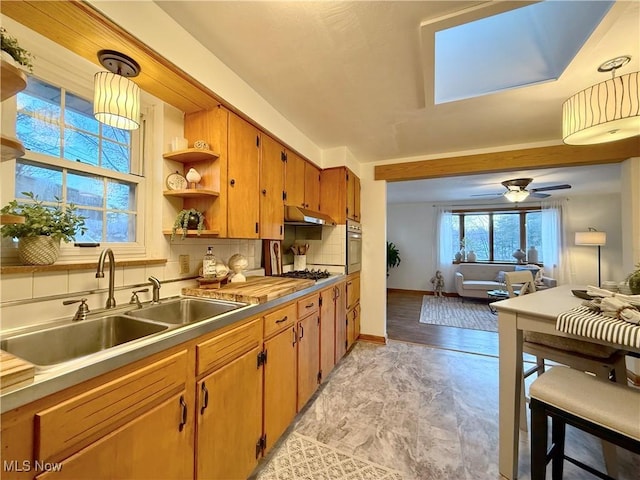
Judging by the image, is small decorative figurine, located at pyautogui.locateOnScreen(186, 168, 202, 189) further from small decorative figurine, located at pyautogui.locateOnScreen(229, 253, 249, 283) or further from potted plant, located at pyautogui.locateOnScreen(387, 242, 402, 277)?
potted plant, located at pyautogui.locateOnScreen(387, 242, 402, 277)

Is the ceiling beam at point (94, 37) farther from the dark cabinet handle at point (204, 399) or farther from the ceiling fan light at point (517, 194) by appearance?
the ceiling fan light at point (517, 194)

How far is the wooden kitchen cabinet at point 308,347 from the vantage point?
1.93 m

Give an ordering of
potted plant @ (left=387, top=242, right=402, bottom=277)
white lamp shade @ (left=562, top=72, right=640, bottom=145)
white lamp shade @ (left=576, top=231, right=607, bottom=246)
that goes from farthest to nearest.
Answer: potted plant @ (left=387, top=242, right=402, bottom=277) < white lamp shade @ (left=576, top=231, right=607, bottom=246) < white lamp shade @ (left=562, top=72, right=640, bottom=145)

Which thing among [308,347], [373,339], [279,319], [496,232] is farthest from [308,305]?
[496,232]

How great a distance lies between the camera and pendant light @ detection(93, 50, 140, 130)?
1128mm

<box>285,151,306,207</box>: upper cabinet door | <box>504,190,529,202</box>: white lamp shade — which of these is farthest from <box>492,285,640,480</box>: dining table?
<box>504,190,529,202</box>: white lamp shade

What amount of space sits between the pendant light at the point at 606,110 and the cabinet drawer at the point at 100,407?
2.46 m

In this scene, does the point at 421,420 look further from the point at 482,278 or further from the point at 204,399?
the point at 482,278

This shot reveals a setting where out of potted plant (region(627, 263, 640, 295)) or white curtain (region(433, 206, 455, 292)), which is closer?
potted plant (region(627, 263, 640, 295))

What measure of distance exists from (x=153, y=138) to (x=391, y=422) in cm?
261

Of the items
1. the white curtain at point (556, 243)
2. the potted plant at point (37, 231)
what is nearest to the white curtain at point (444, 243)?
the white curtain at point (556, 243)

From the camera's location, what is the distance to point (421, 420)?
1953mm

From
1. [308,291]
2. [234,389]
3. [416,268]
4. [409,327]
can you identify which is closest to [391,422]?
[308,291]

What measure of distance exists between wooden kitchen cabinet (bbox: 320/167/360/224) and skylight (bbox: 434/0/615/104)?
4.19 ft
